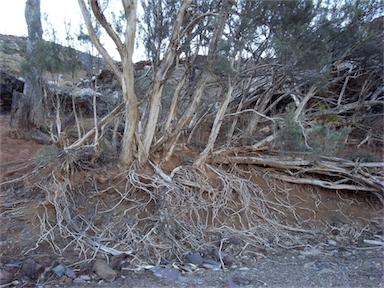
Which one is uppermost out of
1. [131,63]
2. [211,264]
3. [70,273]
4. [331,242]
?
[131,63]

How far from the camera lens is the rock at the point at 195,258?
13.3ft

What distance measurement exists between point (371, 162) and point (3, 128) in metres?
6.75

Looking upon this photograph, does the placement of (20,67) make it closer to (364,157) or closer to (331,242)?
(331,242)

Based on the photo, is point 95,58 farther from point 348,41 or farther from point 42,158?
A: point 348,41

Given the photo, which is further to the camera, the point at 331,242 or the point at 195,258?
the point at 331,242

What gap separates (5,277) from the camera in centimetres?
331

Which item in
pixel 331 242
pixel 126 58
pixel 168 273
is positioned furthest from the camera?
pixel 331 242

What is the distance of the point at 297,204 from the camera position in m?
5.96

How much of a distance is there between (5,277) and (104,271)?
87 centimetres

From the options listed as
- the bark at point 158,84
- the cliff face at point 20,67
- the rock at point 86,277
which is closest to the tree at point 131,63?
the bark at point 158,84

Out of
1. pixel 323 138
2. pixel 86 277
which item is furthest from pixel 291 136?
pixel 86 277

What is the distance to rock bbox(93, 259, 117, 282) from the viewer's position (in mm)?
3520

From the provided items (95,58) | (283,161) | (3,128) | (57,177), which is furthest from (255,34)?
(3,128)

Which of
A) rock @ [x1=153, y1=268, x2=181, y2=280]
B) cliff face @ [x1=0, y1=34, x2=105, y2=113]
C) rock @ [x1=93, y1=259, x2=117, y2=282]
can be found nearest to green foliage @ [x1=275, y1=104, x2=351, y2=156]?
rock @ [x1=153, y1=268, x2=181, y2=280]
